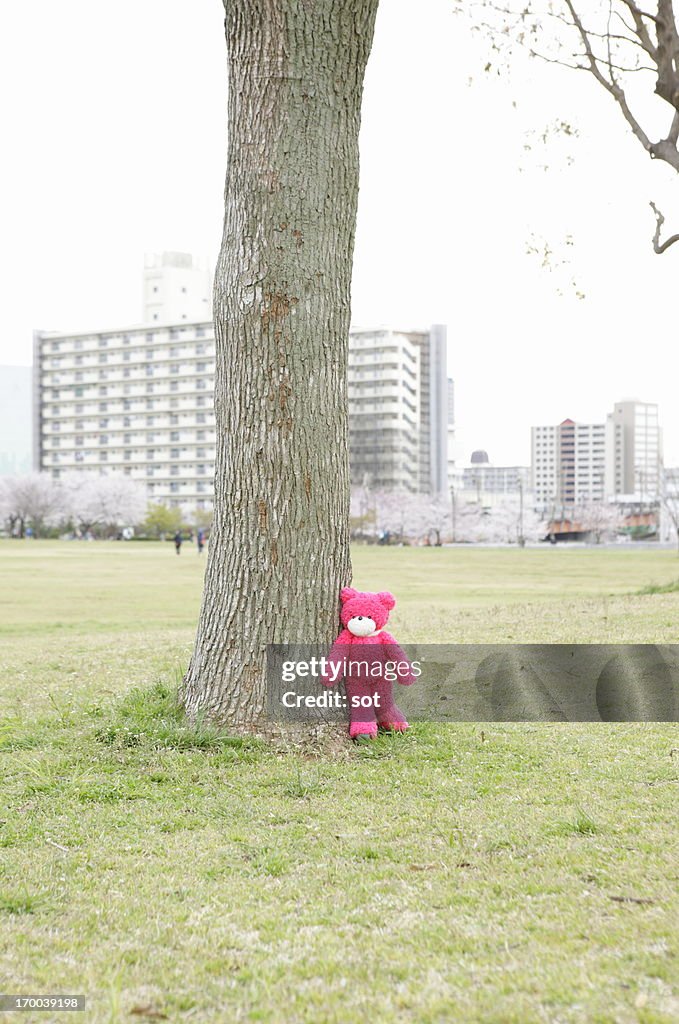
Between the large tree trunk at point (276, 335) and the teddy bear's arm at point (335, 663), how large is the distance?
11 centimetres

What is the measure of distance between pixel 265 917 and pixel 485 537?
95281mm

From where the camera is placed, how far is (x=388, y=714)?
18.2 feet

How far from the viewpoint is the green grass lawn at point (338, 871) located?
256 cm

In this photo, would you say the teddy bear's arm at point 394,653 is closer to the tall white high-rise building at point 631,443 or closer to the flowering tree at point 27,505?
the flowering tree at point 27,505

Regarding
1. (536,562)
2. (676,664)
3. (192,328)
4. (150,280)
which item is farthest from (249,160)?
(150,280)

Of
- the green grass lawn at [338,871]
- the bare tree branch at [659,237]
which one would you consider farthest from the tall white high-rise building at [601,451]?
the green grass lawn at [338,871]

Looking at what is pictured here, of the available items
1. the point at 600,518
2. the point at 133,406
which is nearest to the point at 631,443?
the point at 600,518

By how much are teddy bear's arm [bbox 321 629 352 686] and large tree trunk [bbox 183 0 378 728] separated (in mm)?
108

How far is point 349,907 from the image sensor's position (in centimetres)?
313

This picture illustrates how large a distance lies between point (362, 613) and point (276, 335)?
5.44 feet

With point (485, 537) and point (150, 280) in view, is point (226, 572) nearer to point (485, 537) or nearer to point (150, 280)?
point (485, 537)

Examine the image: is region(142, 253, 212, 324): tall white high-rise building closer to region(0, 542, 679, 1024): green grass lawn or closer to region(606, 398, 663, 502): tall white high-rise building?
region(606, 398, 663, 502): tall white high-rise building

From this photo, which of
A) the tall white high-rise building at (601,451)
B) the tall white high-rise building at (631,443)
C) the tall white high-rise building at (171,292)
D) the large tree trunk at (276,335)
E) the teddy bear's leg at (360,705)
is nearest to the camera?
the large tree trunk at (276,335)

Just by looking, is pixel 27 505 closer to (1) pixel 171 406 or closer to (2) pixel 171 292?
(1) pixel 171 406
